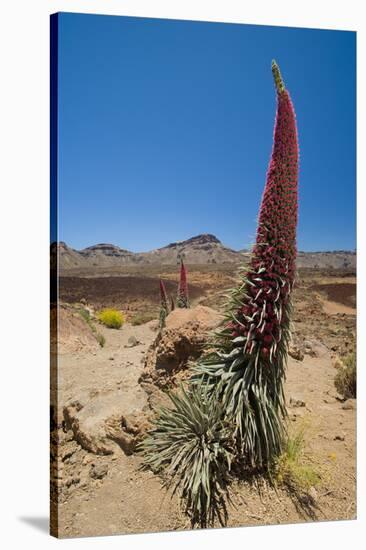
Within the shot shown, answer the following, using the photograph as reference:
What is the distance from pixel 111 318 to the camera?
255 inches

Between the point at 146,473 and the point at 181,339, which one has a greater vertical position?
the point at 181,339

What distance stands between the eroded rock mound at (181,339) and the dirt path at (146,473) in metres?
0.18

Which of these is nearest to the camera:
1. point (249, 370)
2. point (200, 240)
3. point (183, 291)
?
point (249, 370)

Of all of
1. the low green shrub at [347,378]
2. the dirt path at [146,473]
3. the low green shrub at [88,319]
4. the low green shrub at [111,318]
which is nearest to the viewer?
the dirt path at [146,473]

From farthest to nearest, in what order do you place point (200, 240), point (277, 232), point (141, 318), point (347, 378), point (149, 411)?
point (347, 378) → point (141, 318) → point (200, 240) → point (149, 411) → point (277, 232)

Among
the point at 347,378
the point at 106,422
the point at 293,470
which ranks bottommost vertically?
the point at 293,470

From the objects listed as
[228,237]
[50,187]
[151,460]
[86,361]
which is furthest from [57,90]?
[151,460]

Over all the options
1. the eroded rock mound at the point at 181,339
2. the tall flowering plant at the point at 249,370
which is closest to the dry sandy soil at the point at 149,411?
the eroded rock mound at the point at 181,339

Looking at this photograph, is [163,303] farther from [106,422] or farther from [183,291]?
[106,422]

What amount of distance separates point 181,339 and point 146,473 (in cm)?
133

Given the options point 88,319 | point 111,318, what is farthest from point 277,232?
point 88,319

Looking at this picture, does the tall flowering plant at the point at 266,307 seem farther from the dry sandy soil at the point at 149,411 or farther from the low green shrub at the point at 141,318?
the low green shrub at the point at 141,318

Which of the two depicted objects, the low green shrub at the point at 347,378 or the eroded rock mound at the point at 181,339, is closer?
the eroded rock mound at the point at 181,339

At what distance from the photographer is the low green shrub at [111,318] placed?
638cm
